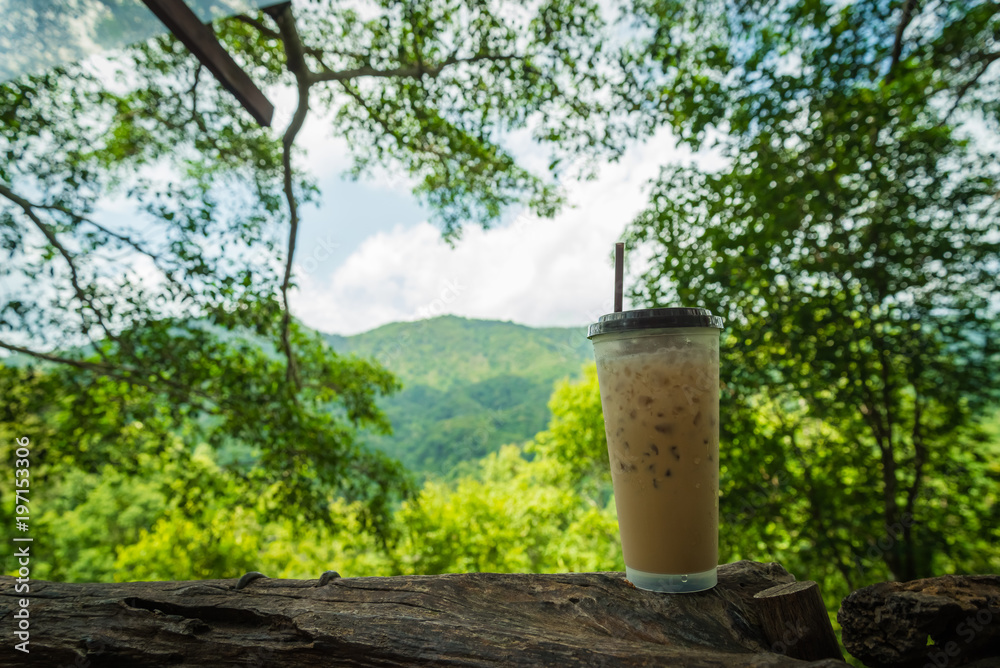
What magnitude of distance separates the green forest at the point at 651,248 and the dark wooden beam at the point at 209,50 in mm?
519

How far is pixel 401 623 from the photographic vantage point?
85 cm

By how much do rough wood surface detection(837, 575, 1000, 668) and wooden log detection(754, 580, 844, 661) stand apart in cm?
3

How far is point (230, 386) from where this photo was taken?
9.66ft

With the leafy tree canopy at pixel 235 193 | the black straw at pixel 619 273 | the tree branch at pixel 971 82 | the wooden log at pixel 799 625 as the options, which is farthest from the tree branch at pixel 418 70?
the wooden log at pixel 799 625

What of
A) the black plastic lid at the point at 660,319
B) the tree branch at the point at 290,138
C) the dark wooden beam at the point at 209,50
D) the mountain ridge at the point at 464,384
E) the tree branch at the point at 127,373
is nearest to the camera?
the black plastic lid at the point at 660,319

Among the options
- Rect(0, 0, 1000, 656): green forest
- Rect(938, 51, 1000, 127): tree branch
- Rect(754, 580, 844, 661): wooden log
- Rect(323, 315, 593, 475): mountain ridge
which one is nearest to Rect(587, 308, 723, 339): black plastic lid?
Rect(754, 580, 844, 661): wooden log

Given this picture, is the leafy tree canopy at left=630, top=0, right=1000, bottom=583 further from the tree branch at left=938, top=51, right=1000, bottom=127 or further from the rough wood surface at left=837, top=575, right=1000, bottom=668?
the rough wood surface at left=837, top=575, right=1000, bottom=668

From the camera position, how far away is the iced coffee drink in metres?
0.95

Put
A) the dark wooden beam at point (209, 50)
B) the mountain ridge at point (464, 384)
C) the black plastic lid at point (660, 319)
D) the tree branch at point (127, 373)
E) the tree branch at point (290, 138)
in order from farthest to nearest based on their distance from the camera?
A: the mountain ridge at point (464, 384) → the tree branch at point (127, 373) → the tree branch at point (290, 138) → the dark wooden beam at point (209, 50) → the black plastic lid at point (660, 319)

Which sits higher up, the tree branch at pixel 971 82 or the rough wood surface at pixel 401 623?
the tree branch at pixel 971 82

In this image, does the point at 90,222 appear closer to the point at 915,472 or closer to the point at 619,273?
the point at 619,273

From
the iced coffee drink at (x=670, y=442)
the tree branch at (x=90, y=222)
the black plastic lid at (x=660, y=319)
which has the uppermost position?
the tree branch at (x=90, y=222)

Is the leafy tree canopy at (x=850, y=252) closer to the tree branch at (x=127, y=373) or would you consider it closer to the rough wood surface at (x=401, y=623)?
the rough wood surface at (x=401, y=623)

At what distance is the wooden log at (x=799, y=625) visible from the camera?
784 millimetres
